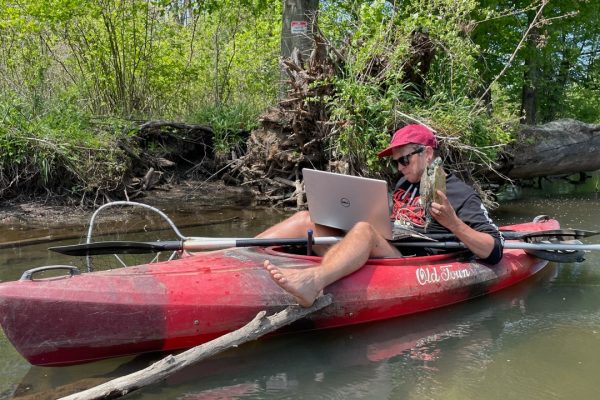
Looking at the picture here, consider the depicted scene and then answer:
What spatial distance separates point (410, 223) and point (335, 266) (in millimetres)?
1018

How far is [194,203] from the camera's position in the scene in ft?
28.9

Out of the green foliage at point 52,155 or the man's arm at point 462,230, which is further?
the green foliage at point 52,155

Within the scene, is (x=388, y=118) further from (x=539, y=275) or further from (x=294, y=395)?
(x=294, y=395)

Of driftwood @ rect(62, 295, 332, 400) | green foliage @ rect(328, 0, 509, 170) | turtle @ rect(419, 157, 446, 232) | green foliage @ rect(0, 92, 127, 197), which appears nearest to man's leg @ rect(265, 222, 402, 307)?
driftwood @ rect(62, 295, 332, 400)

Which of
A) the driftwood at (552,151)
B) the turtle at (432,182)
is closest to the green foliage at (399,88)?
the driftwood at (552,151)

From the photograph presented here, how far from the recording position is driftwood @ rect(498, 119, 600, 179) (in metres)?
9.37

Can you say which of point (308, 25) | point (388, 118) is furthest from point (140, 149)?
point (388, 118)

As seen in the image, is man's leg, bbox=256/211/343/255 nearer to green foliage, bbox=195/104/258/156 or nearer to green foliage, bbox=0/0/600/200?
green foliage, bbox=0/0/600/200

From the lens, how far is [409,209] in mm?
4328

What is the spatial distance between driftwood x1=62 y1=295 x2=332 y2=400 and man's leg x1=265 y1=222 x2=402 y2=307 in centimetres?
11

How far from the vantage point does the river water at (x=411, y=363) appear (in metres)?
3.04

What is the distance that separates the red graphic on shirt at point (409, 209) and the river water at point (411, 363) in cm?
68

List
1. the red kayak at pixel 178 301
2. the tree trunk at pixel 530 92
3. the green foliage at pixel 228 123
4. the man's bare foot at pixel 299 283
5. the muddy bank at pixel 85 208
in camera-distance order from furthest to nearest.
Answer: the tree trunk at pixel 530 92 < the green foliage at pixel 228 123 < the muddy bank at pixel 85 208 < the man's bare foot at pixel 299 283 < the red kayak at pixel 178 301

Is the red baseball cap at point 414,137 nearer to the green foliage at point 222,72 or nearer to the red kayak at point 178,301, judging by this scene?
the red kayak at point 178,301
